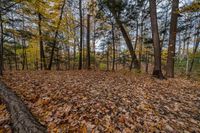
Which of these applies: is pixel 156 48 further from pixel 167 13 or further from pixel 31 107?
pixel 167 13

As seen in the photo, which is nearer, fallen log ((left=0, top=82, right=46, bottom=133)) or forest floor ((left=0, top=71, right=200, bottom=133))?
fallen log ((left=0, top=82, right=46, bottom=133))

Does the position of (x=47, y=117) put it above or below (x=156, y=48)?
below

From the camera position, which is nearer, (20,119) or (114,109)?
(20,119)

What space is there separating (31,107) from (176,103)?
3889 millimetres

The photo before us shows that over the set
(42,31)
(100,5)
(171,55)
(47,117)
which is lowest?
(47,117)

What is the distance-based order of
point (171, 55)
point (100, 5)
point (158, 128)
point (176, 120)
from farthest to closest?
point (100, 5)
point (171, 55)
point (176, 120)
point (158, 128)

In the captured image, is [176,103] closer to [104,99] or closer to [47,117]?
[104,99]

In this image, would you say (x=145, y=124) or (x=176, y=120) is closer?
(x=145, y=124)

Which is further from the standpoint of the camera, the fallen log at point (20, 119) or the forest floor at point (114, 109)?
the forest floor at point (114, 109)

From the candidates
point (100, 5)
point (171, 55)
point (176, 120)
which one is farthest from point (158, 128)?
point (100, 5)

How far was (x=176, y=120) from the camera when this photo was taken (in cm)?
323

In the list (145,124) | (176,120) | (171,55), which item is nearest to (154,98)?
(176,120)

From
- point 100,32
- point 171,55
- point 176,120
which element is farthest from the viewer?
point 100,32

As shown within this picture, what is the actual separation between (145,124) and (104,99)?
57.1 inches
